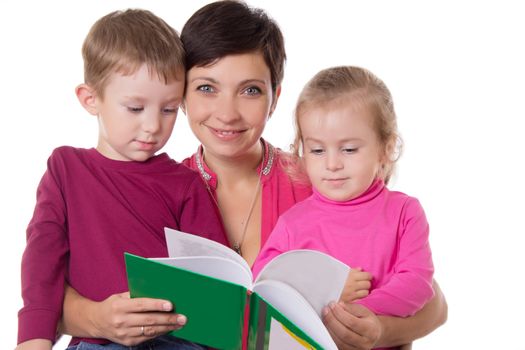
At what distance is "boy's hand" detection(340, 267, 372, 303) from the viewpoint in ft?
6.82

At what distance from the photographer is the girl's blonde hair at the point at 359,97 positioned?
2.20 meters

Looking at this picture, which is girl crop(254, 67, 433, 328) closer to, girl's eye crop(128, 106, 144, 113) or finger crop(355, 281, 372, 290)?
finger crop(355, 281, 372, 290)

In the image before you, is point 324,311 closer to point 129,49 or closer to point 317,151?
point 317,151

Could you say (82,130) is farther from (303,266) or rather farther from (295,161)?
(303,266)

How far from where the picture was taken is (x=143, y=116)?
7.43ft

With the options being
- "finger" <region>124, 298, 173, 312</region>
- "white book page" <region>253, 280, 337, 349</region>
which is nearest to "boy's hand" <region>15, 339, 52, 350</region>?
"finger" <region>124, 298, 173, 312</region>

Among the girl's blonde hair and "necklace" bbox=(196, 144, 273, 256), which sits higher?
the girl's blonde hair

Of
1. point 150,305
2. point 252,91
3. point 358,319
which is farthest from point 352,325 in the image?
point 252,91

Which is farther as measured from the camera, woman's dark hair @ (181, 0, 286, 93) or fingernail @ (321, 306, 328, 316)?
woman's dark hair @ (181, 0, 286, 93)

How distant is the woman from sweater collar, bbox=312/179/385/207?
1.19 ft

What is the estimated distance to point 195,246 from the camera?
1971 mm

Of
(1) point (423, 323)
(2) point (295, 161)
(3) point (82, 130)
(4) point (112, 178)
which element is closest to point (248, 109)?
(2) point (295, 161)

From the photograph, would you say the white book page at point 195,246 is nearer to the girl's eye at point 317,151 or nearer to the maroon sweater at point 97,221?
the maroon sweater at point 97,221

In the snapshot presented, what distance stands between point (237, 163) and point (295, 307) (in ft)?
3.22
